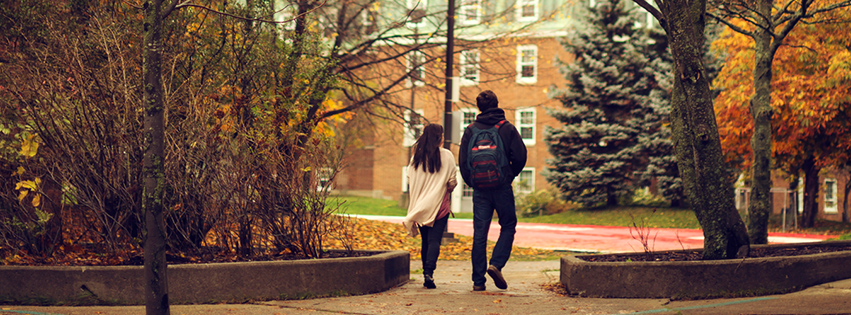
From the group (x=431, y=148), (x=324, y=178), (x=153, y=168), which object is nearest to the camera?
(x=153, y=168)

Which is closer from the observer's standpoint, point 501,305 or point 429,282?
point 501,305

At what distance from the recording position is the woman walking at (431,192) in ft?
24.0

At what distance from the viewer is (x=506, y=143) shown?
7.06m

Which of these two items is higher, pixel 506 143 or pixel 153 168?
pixel 506 143

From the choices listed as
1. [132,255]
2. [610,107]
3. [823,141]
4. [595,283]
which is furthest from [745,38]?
[132,255]

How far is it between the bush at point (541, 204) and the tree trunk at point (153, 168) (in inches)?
981

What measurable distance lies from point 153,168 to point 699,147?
471cm

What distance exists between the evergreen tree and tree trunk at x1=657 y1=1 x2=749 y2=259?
20540 mm

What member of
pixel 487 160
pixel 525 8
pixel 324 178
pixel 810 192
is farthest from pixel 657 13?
pixel 525 8

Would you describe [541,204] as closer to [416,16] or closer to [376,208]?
[376,208]

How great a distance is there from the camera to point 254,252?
7.15 m

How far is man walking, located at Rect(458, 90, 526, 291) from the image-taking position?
696 centimetres

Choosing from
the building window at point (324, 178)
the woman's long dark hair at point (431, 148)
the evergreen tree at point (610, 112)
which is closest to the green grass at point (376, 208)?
the evergreen tree at point (610, 112)

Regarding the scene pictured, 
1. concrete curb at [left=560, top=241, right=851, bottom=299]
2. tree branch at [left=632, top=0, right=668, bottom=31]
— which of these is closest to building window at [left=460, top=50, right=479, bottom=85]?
tree branch at [left=632, top=0, right=668, bottom=31]
